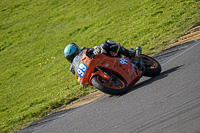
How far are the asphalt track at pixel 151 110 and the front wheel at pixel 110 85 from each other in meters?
0.15

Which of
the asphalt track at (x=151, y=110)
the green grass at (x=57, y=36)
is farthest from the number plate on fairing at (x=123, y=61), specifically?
the green grass at (x=57, y=36)

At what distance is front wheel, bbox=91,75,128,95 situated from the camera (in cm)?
604

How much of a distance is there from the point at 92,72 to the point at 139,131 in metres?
2.55

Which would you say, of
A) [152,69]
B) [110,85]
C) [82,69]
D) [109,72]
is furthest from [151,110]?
[152,69]

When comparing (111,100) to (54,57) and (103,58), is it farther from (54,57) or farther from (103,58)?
(54,57)

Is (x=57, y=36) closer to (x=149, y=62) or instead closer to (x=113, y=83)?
(x=149, y=62)

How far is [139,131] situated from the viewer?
13.6ft

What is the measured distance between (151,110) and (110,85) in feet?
5.71

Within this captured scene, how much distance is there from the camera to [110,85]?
20.7 ft

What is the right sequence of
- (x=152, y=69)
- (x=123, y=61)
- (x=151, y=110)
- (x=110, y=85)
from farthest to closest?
(x=152, y=69), (x=123, y=61), (x=110, y=85), (x=151, y=110)

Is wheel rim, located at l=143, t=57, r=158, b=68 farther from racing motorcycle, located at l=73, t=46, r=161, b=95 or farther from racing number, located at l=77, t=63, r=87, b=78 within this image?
racing number, located at l=77, t=63, r=87, b=78

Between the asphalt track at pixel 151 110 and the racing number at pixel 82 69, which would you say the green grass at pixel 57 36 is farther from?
the asphalt track at pixel 151 110

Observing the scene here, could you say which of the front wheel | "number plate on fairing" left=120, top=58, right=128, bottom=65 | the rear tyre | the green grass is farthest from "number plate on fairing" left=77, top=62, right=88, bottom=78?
the green grass

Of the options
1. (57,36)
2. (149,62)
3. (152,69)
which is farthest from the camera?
(57,36)
